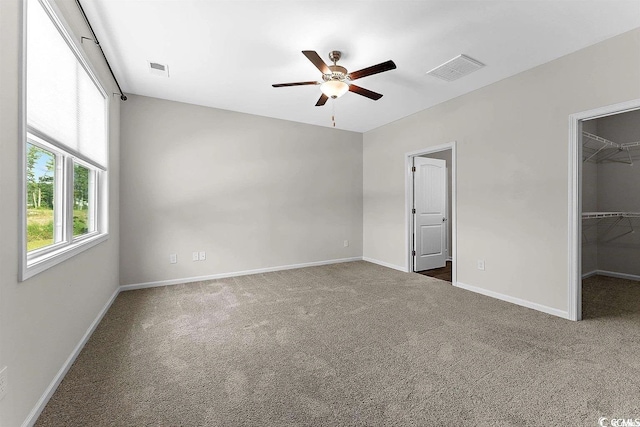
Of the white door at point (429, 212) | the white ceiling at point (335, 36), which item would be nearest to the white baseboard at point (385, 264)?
the white door at point (429, 212)

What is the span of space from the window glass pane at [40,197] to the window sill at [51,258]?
103mm

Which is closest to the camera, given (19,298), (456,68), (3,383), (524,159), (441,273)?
(3,383)

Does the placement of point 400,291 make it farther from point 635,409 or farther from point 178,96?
point 178,96

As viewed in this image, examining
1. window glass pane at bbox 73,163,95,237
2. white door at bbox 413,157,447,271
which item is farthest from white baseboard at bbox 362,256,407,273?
window glass pane at bbox 73,163,95,237

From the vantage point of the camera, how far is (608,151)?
443 centimetres

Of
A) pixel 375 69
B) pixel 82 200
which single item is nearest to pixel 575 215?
pixel 375 69

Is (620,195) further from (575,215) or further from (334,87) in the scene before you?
(334,87)

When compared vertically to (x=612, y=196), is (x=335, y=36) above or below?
above

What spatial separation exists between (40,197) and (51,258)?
0.47m

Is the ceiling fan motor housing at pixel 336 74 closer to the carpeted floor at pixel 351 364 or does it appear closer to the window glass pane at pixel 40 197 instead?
the window glass pane at pixel 40 197

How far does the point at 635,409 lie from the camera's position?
A: 1.52 m

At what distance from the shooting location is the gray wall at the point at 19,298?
1229 mm

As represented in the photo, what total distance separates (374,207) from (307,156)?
163 cm

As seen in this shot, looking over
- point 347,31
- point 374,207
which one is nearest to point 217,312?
point 347,31
